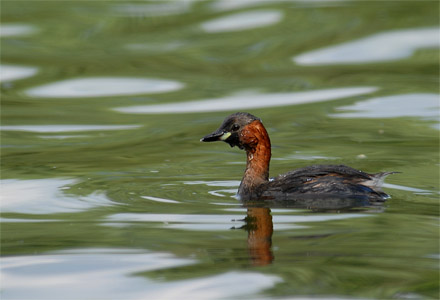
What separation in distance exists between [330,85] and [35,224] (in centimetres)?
756

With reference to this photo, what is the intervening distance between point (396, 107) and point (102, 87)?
14.5ft

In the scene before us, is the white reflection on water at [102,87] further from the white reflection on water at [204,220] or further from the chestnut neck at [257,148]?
the white reflection on water at [204,220]

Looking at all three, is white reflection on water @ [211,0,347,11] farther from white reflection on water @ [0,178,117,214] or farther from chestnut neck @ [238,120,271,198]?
chestnut neck @ [238,120,271,198]

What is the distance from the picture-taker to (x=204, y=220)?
6.88m

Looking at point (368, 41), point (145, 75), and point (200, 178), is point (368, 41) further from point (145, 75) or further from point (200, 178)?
point (200, 178)

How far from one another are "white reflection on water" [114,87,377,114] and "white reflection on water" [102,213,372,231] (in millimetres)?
5924

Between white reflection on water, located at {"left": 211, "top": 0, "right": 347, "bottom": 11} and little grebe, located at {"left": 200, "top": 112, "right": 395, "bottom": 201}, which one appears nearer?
little grebe, located at {"left": 200, "top": 112, "right": 395, "bottom": 201}

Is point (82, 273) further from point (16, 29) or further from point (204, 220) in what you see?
point (16, 29)

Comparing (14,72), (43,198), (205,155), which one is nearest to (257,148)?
(43,198)

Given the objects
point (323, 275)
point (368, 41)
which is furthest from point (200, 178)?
point (368, 41)

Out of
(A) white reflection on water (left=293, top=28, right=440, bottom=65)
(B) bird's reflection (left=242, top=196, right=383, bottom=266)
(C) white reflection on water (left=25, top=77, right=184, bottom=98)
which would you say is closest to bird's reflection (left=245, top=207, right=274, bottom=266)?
(B) bird's reflection (left=242, top=196, right=383, bottom=266)

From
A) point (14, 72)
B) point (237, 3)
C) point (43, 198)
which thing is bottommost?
point (43, 198)

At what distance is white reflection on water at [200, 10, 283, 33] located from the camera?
16328mm

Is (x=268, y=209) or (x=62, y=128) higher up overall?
(x=62, y=128)
